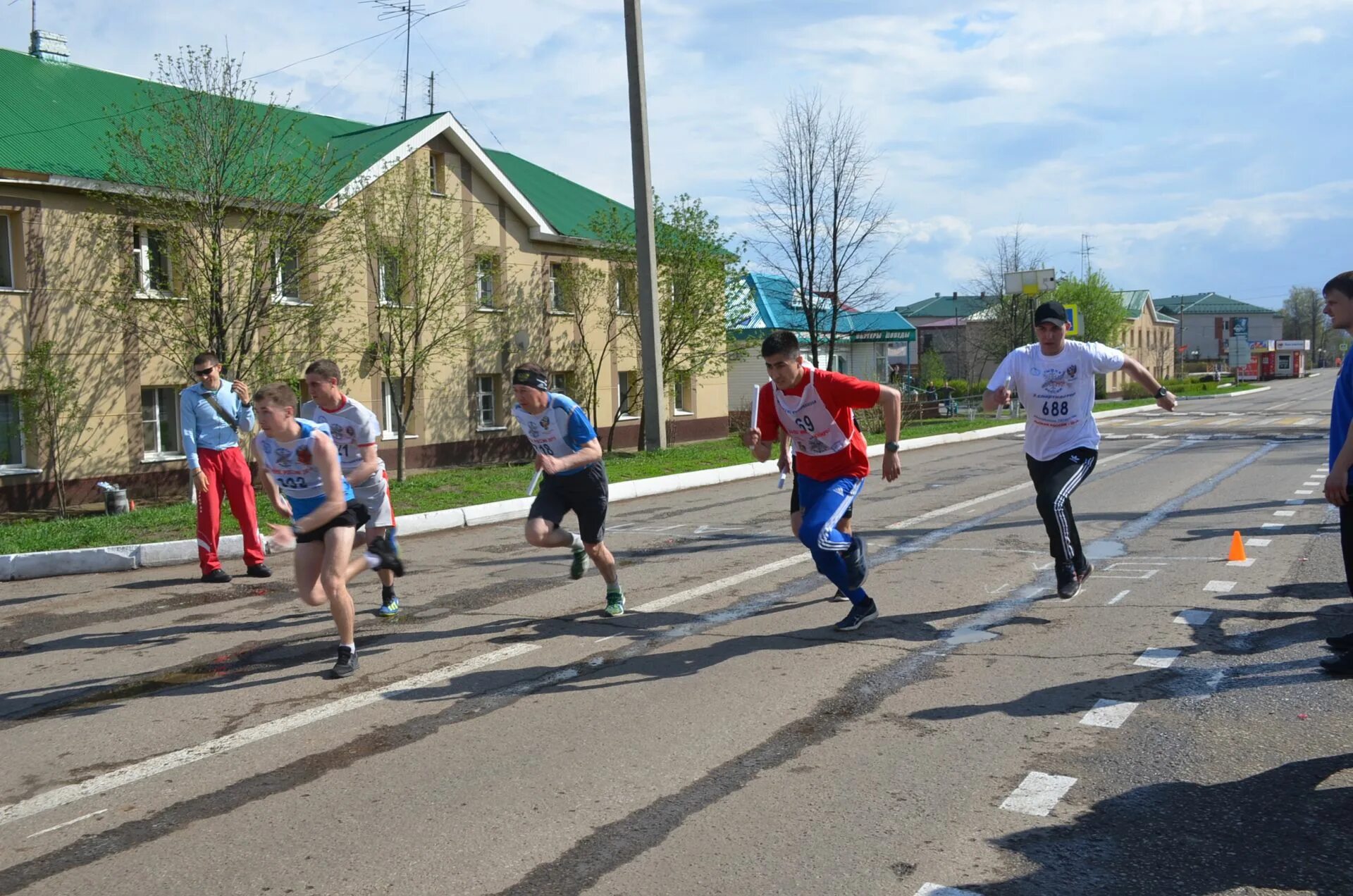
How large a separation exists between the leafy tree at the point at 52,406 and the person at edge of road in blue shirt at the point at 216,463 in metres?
11.3

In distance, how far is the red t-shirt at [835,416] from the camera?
22.9ft

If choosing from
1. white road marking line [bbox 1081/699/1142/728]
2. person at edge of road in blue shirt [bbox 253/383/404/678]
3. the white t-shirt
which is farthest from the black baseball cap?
person at edge of road in blue shirt [bbox 253/383/404/678]

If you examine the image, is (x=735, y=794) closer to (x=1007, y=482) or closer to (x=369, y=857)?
(x=369, y=857)

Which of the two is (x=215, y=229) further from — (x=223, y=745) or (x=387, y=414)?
(x=223, y=745)

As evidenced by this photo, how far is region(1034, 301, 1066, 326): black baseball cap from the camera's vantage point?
7.46m

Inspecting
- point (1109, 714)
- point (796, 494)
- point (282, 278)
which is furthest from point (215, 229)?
point (1109, 714)

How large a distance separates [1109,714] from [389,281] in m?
21.2

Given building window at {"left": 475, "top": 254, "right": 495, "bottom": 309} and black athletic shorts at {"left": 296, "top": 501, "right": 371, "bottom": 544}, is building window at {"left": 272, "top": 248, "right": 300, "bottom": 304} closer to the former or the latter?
building window at {"left": 475, "top": 254, "right": 495, "bottom": 309}

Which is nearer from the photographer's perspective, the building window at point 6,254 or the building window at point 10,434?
the building window at point 10,434

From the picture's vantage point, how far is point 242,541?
11406 mm

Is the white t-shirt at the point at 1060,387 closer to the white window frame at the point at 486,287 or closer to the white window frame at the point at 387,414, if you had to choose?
the white window frame at the point at 486,287

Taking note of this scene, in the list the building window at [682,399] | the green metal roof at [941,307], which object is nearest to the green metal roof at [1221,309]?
the green metal roof at [941,307]

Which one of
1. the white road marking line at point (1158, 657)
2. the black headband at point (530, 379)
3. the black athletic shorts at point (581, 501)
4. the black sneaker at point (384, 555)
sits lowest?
the white road marking line at point (1158, 657)

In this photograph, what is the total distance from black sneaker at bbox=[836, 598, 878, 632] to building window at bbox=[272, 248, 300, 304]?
15.3 m
